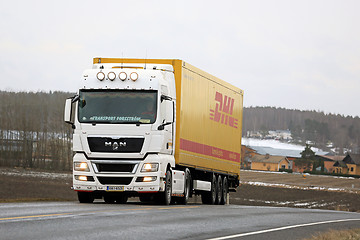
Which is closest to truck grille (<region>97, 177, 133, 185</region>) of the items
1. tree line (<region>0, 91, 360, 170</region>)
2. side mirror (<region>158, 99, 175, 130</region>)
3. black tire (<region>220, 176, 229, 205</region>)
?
side mirror (<region>158, 99, 175, 130</region>)

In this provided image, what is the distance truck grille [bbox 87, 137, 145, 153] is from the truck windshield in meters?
0.51

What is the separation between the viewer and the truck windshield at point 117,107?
1842 centimetres

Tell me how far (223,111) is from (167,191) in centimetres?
714

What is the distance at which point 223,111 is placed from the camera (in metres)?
25.7

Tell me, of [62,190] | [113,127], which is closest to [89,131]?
[113,127]

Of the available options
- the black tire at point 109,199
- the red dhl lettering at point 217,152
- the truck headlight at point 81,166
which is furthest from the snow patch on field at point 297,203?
the truck headlight at point 81,166

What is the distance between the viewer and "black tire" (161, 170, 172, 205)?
1908 centimetres

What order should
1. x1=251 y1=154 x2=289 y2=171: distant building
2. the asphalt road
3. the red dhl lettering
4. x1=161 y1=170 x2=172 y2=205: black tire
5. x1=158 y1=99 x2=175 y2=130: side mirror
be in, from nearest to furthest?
the asphalt road < x1=158 y1=99 x2=175 y2=130: side mirror < x1=161 y1=170 x2=172 y2=205: black tire < the red dhl lettering < x1=251 y1=154 x2=289 y2=171: distant building

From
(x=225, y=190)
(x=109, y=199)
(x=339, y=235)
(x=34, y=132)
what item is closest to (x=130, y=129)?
(x=109, y=199)

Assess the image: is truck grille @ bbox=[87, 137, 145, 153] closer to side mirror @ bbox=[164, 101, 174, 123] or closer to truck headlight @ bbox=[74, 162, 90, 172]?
truck headlight @ bbox=[74, 162, 90, 172]

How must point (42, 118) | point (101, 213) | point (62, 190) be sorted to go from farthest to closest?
point (42, 118) → point (62, 190) → point (101, 213)

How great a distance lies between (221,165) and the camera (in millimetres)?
25641

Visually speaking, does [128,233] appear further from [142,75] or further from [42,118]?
[42,118]

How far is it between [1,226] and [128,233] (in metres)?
1.91
